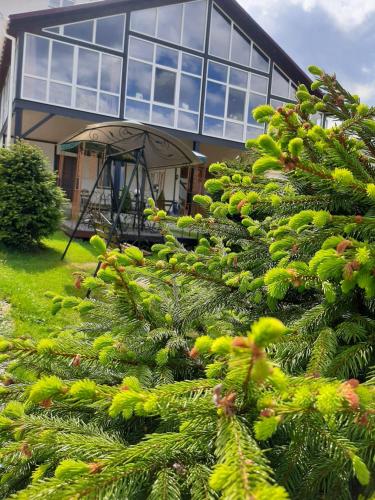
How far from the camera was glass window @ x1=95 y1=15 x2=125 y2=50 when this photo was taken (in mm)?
16656

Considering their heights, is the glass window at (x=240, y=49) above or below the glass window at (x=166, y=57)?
above

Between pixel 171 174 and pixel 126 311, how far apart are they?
20.4 meters

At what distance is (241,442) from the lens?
0.89 meters

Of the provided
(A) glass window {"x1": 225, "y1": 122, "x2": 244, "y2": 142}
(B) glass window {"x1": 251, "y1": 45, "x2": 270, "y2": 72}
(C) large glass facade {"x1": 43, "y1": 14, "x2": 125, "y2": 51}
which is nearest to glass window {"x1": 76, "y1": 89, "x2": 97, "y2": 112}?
(C) large glass facade {"x1": 43, "y1": 14, "x2": 125, "y2": 51}

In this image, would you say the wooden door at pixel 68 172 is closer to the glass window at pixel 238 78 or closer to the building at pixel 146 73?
the building at pixel 146 73

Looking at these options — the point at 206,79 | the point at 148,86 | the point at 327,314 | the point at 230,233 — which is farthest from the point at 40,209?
the point at 206,79

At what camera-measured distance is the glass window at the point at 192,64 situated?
18.6 metres

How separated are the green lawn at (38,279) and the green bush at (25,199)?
409 mm

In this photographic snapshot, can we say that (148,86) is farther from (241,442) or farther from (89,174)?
(241,442)

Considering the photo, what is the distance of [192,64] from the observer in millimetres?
18797

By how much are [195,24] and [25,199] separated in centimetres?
1421

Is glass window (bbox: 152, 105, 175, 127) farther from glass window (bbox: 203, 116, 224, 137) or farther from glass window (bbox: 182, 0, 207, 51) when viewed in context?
glass window (bbox: 182, 0, 207, 51)

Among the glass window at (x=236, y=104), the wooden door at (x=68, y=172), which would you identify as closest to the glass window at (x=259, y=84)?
the glass window at (x=236, y=104)

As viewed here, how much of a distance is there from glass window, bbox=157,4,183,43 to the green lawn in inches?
473
